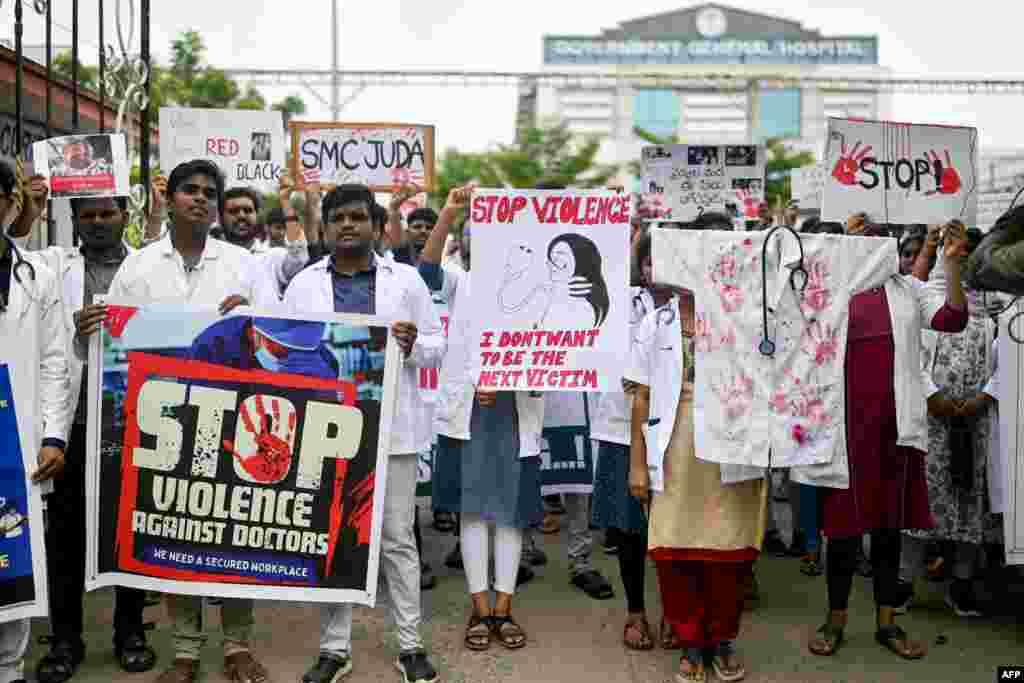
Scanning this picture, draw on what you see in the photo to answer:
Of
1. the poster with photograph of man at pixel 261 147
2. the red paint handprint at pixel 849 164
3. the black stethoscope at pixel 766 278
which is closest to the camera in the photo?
the black stethoscope at pixel 766 278

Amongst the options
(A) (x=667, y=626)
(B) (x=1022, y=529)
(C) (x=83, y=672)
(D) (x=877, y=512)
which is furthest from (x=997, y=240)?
(C) (x=83, y=672)

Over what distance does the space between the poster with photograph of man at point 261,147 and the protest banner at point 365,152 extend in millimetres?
1567

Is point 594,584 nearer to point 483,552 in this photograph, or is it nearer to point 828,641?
point 483,552

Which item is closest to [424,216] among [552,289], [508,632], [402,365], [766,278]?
[552,289]

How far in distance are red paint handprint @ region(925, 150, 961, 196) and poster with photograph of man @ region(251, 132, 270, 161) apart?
5521 mm

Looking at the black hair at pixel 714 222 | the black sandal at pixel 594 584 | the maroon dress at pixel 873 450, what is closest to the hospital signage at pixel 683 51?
the black sandal at pixel 594 584

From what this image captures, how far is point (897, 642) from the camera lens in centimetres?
540

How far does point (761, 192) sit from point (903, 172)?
134 inches

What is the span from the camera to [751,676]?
5.15 m

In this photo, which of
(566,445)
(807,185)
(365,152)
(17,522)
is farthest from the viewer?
(807,185)

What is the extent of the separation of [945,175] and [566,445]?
2.59 m

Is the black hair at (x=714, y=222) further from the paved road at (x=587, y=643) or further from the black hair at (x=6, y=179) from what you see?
the black hair at (x=6, y=179)

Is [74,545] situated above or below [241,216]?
below

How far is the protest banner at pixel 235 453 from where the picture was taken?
470cm
